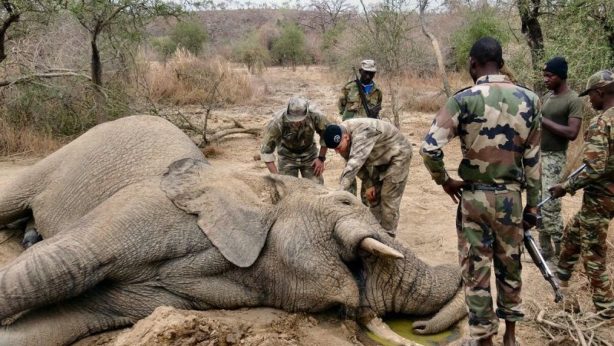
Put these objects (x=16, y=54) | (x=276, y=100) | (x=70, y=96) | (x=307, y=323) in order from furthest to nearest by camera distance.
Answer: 1. (x=276, y=100)
2. (x=70, y=96)
3. (x=16, y=54)
4. (x=307, y=323)

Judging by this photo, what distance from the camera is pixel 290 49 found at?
3481cm

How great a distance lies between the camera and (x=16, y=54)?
34.9 ft

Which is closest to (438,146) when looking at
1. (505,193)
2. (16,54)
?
(505,193)

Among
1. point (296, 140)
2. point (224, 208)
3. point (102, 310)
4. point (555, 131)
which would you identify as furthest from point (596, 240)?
point (102, 310)

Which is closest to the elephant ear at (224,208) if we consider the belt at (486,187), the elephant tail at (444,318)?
the elephant tail at (444,318)

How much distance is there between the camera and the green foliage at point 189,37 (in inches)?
1142

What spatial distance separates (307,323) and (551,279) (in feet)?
6.06

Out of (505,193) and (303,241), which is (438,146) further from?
(303,241)

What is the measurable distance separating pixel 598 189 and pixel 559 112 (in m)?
1.17

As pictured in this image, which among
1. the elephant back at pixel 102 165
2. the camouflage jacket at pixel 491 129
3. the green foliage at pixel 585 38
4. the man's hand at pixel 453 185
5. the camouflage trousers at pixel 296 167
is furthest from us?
the green foliage at pixel 585 38

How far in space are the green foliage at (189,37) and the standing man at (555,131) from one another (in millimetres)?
25146

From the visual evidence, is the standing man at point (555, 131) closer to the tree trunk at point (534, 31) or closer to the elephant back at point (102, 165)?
the elephant back at point (102, 165)

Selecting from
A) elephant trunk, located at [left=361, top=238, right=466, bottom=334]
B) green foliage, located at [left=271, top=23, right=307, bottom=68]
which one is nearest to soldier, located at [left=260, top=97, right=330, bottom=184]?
elephant trunk, located at [left=361, top=238, right=466, bottom=334]

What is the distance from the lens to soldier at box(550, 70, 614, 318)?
4.12m
